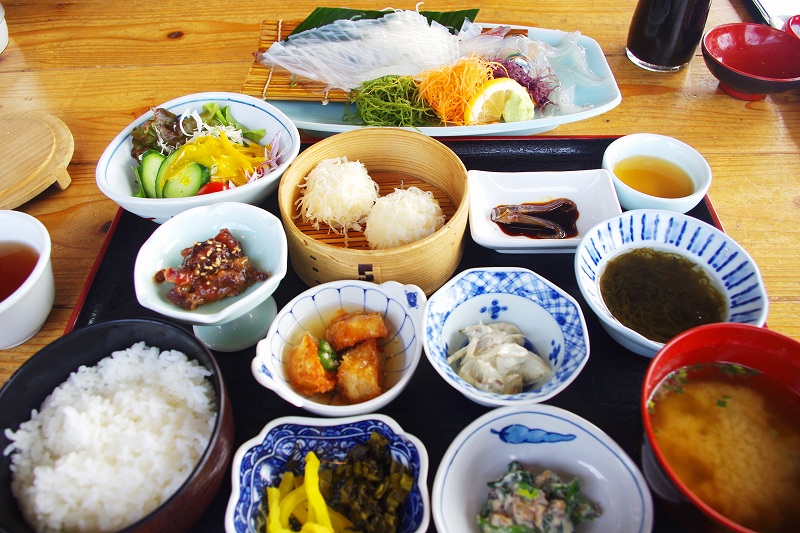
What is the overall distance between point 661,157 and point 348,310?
62.6 inches

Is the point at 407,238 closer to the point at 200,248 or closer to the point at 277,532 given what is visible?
the point at 200,248

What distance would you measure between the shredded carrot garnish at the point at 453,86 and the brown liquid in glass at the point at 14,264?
1819mm

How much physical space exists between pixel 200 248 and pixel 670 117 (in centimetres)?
239

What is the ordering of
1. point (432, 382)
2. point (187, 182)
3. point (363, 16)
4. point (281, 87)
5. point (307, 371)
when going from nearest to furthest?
point (307, 371)
point (432, 382)
point (187, 182)
point (281, 87)
point (363, 16)

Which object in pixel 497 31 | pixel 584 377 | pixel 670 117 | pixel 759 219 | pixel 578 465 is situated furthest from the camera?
pixel 497 31

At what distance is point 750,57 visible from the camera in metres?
2.77

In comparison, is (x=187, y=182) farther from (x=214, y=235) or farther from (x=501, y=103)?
(x=501, y=103)

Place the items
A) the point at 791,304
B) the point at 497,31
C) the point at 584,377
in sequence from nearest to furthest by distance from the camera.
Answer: the point at 584,377, the point at 791,304, the point at 497,31

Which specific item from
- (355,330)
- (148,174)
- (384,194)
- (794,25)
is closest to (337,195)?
(384,194)

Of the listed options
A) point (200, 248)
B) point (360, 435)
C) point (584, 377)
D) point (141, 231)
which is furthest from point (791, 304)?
point (141, 231)

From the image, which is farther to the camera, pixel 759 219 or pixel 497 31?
pixel 497 31

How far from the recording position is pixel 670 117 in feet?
9.02

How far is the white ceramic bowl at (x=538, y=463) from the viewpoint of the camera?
4.47ft

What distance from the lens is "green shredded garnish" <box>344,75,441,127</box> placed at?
8.60 ft
